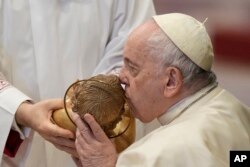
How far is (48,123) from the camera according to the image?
5.03ft

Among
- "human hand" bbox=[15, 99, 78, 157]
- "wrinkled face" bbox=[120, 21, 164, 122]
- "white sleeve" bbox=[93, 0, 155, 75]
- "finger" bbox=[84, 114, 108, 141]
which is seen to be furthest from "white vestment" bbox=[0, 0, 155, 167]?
"finger" bbox=[84, 114, 108, 141]

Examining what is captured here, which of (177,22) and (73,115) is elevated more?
(177,22)

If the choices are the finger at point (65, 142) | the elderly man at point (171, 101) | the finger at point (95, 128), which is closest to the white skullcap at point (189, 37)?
the elderly man at point (171, 101)

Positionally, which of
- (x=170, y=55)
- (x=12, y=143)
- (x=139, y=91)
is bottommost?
(x=12, y=143)

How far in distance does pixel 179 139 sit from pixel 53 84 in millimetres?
619

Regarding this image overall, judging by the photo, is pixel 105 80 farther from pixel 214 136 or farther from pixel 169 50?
pixel 214 136

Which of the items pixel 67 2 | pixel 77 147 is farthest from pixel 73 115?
pixel 67 2

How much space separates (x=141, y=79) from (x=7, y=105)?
465mm

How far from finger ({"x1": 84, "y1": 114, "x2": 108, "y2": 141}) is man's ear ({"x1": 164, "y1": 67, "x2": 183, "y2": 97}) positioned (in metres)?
0.19

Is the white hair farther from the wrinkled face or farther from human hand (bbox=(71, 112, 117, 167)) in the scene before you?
human hand (bbox=(71, 112, 117, 167))

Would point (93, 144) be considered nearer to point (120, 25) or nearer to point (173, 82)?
point (173, 82)

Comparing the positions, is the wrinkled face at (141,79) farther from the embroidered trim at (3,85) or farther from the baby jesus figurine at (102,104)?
the embroidered trim at (3,85)

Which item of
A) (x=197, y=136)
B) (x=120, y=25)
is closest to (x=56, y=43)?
(x=120, y=25)

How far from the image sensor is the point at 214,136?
52.7 inches
